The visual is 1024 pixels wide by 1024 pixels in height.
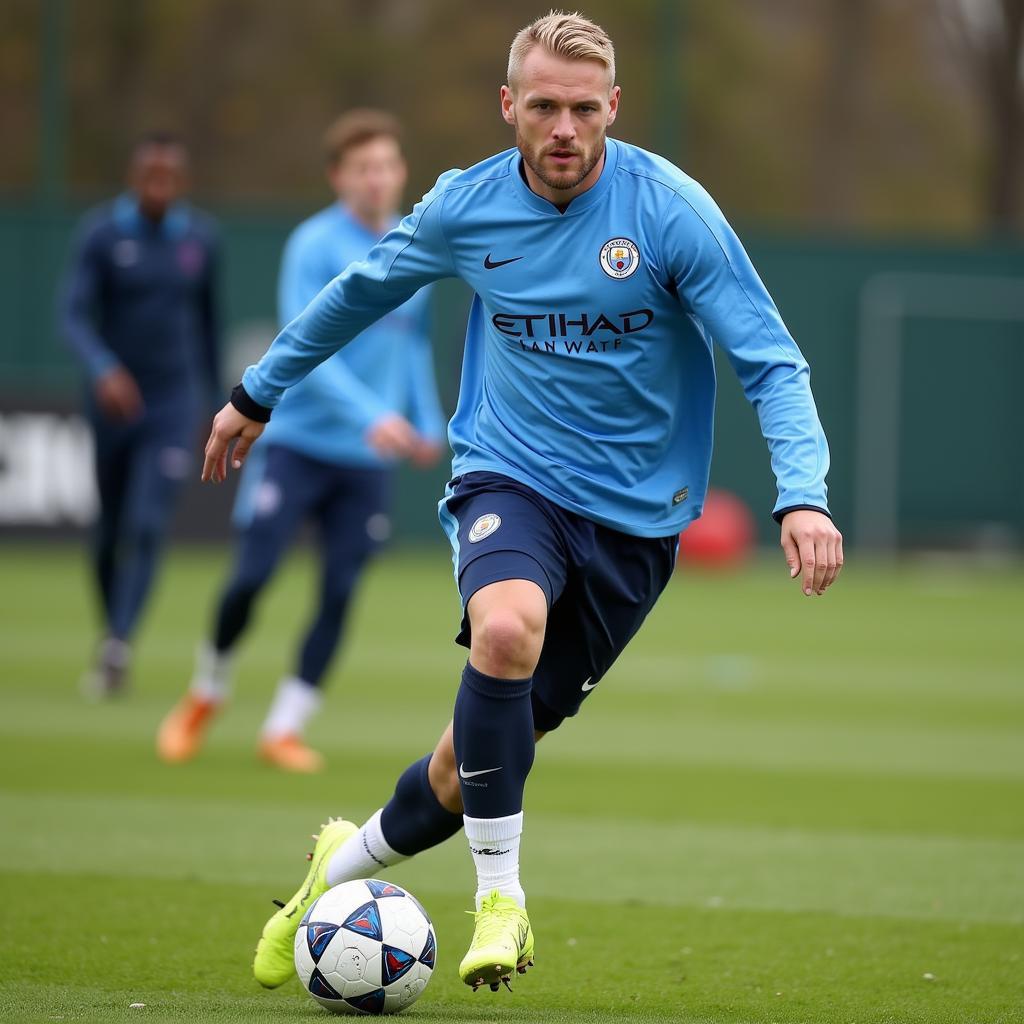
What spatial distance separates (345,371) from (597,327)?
11.6 feet

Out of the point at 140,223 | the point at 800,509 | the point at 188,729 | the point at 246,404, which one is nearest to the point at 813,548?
the point at 800,509

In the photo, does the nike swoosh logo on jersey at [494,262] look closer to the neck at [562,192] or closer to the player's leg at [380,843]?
the neck at [562,192]

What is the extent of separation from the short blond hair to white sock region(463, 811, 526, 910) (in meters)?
1.79

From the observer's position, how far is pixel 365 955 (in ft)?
14.1

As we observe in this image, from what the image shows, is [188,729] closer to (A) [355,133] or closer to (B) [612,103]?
(A) [355,133]

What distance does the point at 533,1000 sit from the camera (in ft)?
14.8

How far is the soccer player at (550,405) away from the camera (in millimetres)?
4348

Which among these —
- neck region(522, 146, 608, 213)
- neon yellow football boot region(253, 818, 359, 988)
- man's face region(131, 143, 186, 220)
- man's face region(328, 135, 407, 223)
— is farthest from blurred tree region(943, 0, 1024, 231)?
neon yellow football boot region(253, 818, 359, 988)

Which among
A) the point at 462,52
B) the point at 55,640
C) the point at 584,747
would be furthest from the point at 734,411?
the point at 584,747

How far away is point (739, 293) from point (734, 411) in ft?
56.2

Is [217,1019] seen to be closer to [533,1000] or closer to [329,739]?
[533,1000]

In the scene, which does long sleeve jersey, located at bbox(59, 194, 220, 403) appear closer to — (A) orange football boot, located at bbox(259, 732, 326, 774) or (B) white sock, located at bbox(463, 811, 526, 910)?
(A) orange football boot, located at bbox(259, 732, 326, 774)

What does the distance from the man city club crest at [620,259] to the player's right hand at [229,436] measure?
1023 mm

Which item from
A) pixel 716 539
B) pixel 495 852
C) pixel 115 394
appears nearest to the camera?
pixel 495 852
